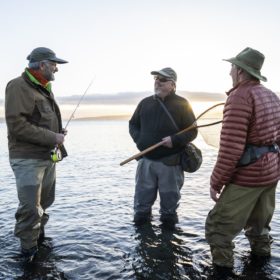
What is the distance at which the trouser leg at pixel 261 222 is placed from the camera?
5.08 m

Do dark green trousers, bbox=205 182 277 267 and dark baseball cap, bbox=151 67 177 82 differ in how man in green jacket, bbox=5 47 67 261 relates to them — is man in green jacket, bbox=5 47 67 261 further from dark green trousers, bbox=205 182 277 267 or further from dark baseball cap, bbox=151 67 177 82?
dark green trousers, bbox=205 182 277 267

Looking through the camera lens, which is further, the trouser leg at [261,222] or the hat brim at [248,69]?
the trouser leg at [261,222]

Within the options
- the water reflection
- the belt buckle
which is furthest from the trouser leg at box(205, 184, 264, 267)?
the belt buckle

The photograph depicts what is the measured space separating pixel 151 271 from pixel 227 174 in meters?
1.85

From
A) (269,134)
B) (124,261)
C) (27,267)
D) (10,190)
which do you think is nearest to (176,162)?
(124,261)

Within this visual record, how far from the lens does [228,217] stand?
4875 millimetres

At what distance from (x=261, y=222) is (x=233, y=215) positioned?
600 mm

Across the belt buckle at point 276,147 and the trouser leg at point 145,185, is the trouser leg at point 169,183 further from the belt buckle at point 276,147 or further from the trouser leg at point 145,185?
the belt buckle at point 276,147

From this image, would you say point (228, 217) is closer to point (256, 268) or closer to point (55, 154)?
point (256, 268)

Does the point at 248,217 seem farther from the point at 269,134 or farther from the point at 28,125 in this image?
the point at 28,125

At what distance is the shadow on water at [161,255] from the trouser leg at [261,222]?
3.08 ft

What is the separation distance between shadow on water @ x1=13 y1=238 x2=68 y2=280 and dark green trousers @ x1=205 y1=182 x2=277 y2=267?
6.83 feet

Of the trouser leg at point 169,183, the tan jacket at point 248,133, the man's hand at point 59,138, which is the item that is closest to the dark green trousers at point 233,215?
the tan jacket at point 248,133

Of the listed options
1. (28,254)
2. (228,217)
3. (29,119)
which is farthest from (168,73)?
(28,254)
